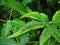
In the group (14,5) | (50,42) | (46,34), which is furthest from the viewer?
(14,5)

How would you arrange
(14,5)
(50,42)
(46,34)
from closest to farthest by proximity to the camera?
1. (46,34)
2. (50,42)
3. (14,5)

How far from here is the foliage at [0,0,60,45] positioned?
1208 millimetres

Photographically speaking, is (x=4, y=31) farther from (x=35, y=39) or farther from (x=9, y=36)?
(x=35, y=39)

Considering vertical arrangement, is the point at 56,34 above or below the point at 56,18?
below

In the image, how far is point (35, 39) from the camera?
5.16 ft

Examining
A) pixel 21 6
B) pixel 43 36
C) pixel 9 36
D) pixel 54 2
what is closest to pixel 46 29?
pixel 43 36

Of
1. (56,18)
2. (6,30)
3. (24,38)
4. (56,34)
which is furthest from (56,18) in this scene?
(6,30)

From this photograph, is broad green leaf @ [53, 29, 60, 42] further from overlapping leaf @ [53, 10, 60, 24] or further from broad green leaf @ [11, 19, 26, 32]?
broad green leaf @ [11, 19, 26, 32]

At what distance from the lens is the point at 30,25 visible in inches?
48.1

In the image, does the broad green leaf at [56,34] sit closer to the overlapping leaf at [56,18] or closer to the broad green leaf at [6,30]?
the overlapping leaf at [56,18]

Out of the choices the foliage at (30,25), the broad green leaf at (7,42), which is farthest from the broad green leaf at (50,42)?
the broad green leaf at (7,42)

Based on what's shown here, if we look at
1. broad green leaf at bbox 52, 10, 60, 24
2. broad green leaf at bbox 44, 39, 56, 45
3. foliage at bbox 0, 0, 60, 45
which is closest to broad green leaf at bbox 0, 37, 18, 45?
foliage at bbox 0, 0, 60, 45

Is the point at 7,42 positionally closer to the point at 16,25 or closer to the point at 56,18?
the point at 16,25

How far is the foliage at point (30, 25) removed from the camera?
121 centimetres
